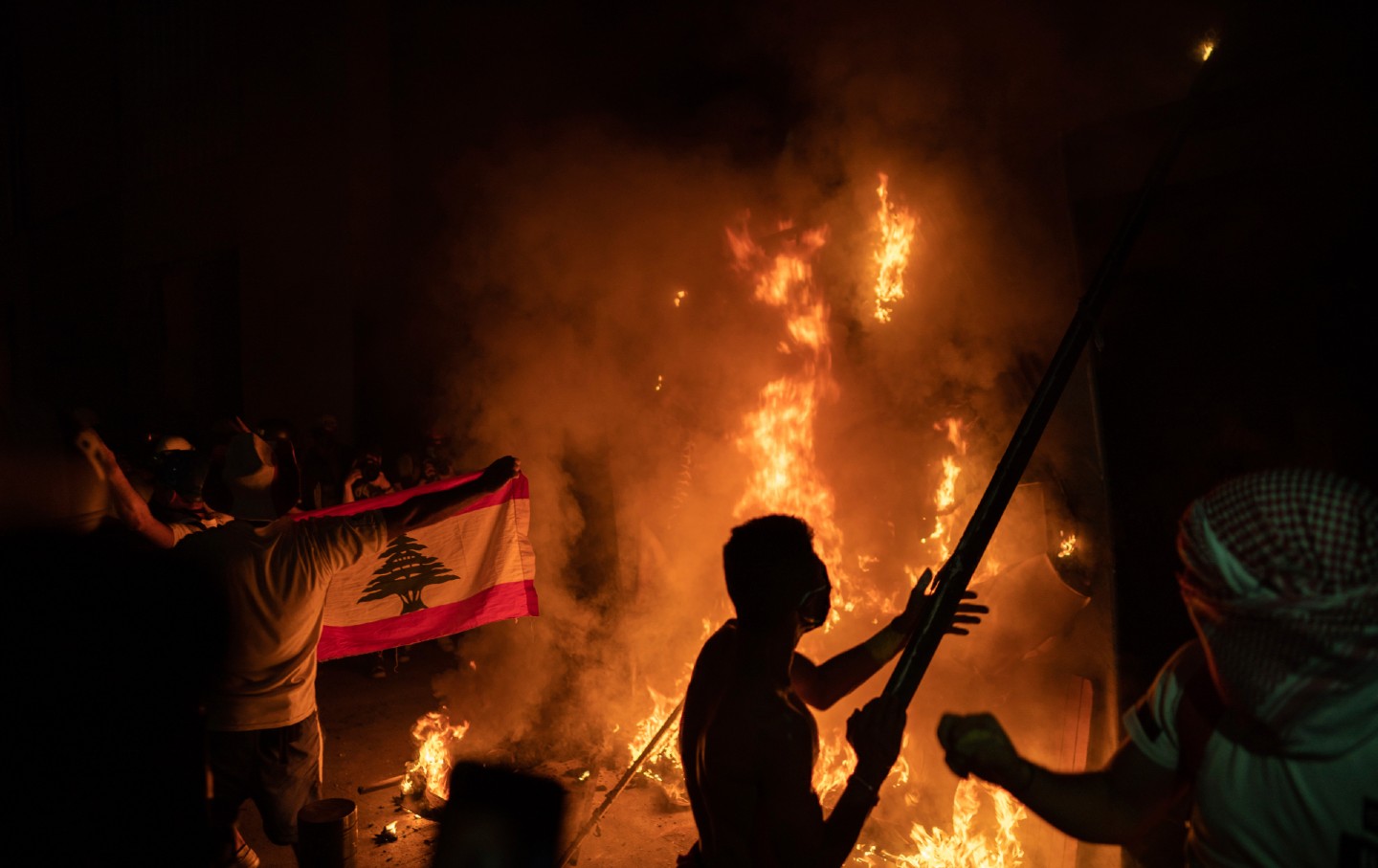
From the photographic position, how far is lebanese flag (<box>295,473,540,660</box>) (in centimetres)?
438

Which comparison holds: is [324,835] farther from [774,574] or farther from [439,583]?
[774,574]

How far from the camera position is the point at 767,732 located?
2062 mm

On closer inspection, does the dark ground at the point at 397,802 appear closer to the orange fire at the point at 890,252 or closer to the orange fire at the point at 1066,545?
the orange fire at the point at 1066,545

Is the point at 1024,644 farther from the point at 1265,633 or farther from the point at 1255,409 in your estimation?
the point at 1265,633

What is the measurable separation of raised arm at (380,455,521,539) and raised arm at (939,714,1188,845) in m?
2.52

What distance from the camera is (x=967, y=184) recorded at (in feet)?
14.8

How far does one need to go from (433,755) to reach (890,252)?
4383 millimetres

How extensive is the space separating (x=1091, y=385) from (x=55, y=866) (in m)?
3.72

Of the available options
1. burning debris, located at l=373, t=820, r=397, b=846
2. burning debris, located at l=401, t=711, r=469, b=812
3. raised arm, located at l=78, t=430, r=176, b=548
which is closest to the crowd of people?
raised arm, located at l=78, t=430, r=176, b=548

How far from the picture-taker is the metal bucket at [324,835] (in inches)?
135

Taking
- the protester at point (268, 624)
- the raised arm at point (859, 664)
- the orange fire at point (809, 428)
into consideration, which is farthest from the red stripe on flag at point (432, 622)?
the raised arm at point (859, 664)

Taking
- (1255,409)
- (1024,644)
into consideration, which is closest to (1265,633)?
(1255,409)

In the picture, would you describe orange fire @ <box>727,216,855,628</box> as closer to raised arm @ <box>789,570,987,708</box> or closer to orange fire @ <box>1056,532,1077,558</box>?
orange fire @ <box>1056,532,1077,558</box>

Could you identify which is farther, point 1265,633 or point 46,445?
point 46,445
